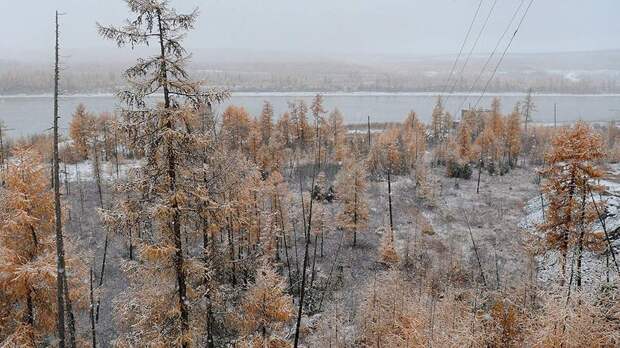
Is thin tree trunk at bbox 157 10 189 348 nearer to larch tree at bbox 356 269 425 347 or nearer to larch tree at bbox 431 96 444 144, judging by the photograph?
larch tree at bbox 356 269 425 347

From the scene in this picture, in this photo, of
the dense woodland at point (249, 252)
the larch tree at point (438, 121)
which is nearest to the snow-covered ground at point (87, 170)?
the dense woodland at point (249, 252)

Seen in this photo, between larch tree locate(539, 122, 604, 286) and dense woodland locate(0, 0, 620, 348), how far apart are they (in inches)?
3.1

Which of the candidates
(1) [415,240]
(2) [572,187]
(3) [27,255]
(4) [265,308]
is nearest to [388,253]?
(1) [415,240]

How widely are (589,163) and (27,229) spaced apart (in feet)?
82.7

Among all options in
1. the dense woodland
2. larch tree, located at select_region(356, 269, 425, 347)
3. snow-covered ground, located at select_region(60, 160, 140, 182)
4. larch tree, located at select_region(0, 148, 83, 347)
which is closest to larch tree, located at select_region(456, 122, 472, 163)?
the dense woodland

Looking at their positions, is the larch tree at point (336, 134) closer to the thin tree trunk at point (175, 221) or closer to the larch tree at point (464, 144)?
the larch tree at point (464, 144)

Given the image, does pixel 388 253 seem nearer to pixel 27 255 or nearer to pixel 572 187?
pixel 572 187

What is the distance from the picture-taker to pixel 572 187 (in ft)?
75.5

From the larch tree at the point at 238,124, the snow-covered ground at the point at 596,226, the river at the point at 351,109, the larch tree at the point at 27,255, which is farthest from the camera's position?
the river at the point at 351,109

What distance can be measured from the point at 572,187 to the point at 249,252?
18918mm

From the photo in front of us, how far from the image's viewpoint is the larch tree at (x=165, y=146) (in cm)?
1065

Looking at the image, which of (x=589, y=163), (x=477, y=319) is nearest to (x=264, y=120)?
(x=589, y=163)

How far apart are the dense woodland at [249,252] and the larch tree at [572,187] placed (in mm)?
79

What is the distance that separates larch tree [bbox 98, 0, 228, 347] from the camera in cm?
1065
